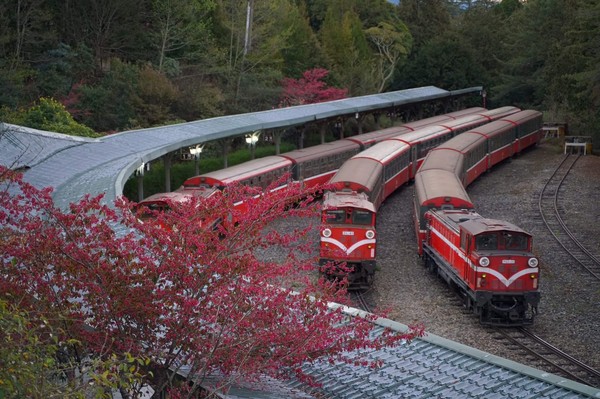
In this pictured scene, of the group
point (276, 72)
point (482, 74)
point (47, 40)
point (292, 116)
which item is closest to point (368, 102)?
point (276, 72)

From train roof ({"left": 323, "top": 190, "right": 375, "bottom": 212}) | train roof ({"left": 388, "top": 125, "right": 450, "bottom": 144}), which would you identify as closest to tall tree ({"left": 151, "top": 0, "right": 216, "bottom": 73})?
train roof ({"left": 388, "top": 125, "right": 450, "bottom": 144})

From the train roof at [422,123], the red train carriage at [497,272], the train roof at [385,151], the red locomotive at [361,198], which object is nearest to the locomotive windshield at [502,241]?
the red train carriage at [497,272]

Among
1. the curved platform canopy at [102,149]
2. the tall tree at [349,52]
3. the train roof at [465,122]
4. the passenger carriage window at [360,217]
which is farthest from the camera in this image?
the tall tree at [349,52]

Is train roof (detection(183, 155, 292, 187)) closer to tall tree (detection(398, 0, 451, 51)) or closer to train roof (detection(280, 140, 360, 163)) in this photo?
train roof (detection(280, 140, 360, 163))

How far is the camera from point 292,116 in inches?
1476

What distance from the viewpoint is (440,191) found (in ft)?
77.1

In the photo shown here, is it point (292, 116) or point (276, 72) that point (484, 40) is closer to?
point (276, 72)

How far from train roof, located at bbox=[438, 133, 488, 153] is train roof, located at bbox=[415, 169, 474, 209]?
21.0 feet

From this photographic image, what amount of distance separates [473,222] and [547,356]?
3.72 metres

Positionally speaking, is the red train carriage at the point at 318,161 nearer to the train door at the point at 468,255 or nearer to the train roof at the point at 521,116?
the train door at the point at 468,255

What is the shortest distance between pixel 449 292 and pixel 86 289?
44.3 ft

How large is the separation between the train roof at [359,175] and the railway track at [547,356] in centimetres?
614

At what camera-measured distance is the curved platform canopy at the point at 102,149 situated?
61.9 ft

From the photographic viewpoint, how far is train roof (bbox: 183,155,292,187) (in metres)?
25.5
